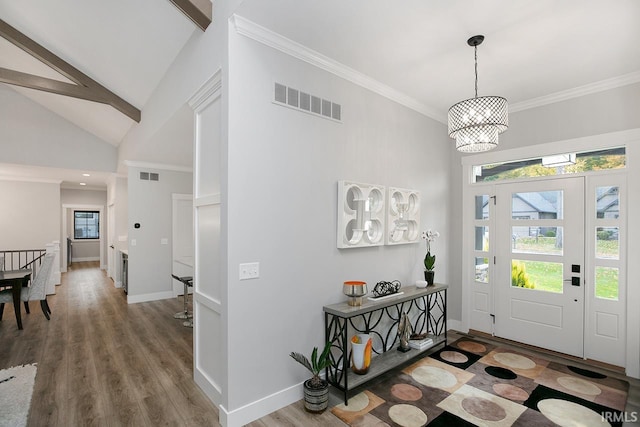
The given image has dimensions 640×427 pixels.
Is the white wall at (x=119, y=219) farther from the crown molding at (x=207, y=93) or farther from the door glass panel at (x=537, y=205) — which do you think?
the door glass panel at (x=537, y=205)

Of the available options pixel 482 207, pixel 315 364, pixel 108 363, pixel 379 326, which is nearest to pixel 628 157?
pixel 482 207

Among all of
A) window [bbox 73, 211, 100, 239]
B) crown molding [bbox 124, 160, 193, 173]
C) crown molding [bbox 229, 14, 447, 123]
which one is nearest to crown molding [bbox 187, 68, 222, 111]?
crown molding [bbox 229, 14, 447, 123]

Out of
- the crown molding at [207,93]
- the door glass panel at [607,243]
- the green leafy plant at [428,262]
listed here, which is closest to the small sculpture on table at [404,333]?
the green leafy plant at [428,262]

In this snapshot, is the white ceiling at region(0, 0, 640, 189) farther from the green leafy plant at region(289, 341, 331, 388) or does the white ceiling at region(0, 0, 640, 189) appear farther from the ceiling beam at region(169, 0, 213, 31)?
the green leafy plant at region(289, 341, 331, 388)

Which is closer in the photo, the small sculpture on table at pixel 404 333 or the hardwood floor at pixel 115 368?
the hardwood floor at pixel 115 368

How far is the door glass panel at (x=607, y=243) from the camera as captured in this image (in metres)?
3.33

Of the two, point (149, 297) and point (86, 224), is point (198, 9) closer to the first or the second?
point (149, 297)

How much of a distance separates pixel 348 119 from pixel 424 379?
2590 millimetres

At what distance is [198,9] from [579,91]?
156 inches

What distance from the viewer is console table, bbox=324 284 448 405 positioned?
106 inches

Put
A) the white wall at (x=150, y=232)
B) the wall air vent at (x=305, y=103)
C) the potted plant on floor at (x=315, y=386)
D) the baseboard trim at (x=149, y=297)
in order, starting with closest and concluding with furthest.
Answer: the potted plant on floor at (x=315, y=386), the wall air vent at (x=305, y=103), the baseboard trim at (x=149, y=297), the white wall at (x=150, y=232)

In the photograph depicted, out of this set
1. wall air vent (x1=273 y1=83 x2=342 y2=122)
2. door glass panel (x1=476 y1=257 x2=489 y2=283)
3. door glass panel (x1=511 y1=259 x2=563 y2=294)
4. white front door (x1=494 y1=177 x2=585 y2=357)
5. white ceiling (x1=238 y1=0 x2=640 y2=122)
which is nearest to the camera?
white ceiling (x1=238 y1=0 x2=640 y2=122)

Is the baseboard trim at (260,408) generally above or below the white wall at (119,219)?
below

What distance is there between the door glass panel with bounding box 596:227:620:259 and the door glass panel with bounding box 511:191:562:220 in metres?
0.40
